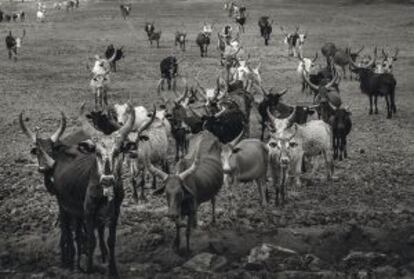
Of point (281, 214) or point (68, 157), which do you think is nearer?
point (68, 157)

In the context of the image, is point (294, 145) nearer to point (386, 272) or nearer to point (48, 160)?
point (386, 272)

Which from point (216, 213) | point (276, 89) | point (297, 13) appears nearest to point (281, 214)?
point (216, 213)

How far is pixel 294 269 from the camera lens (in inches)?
392

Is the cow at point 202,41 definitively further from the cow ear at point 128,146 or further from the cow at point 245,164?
the cow ear at point 128,146

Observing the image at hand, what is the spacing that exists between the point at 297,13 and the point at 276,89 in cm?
3263

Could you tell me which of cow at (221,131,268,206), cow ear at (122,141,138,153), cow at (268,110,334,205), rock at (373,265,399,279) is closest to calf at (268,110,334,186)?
cow at (268,110,334,205)

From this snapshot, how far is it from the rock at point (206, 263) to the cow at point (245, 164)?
2767 millimetres

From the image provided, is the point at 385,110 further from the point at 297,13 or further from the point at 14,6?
the point at 14,6

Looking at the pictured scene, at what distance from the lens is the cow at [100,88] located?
23141mm

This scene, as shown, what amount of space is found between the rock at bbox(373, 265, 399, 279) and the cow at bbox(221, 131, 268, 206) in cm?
376

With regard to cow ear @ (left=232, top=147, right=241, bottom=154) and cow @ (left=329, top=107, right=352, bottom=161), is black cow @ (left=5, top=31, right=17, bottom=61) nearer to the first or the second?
cow @ (left=329, top=107, right=352, bottom=161)

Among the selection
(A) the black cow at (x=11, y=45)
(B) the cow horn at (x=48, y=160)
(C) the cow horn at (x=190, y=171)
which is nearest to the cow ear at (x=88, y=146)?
(B) the cow horn at (x=48, y=160)

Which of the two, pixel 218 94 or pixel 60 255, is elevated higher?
pixel 218 94

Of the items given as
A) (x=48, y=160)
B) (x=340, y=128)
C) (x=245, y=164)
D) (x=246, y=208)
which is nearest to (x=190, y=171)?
(x=48, y=160)
